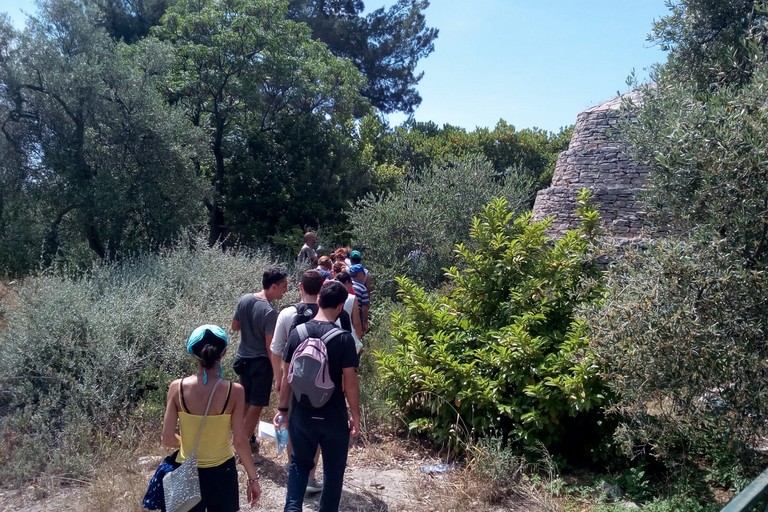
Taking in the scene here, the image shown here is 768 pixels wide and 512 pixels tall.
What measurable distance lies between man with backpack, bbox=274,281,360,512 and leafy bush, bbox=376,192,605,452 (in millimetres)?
1944

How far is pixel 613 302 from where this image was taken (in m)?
4.32

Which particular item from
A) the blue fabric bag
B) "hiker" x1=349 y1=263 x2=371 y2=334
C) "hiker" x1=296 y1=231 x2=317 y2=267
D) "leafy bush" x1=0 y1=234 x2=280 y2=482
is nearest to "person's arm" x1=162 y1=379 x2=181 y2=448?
the blue fabric bag

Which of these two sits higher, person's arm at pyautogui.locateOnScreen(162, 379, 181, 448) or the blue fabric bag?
person's arm at pyautogui.locateOnScreen(162, 379, 181, 448)

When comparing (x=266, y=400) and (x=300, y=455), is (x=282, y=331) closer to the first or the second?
(x=266, y=400)

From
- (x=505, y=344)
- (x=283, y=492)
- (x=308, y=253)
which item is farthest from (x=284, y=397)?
(x=308, y=253)

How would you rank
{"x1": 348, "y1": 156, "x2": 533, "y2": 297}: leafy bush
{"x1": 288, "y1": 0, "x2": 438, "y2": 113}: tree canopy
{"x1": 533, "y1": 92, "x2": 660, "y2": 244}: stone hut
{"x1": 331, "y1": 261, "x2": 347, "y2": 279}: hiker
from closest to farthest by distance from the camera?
{"x1": 331, "y1": 261, "x2": 347, "y2": 279}: hiker < {"x1": 533, "y1": 92, "x2": 660, "y2": 244}: stone hut < {"x1": 348, "y1": 156, "x2": 533, "y2": 297}: leafy bush < {"x1": 288, "y1": 0, "x2": 438, "y2": 113}: tree canopy

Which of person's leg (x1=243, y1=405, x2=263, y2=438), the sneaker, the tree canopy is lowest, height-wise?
the sneaker

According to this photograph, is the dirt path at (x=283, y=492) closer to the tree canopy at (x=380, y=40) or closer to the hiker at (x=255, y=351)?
the hiker at (x=255, y=351)

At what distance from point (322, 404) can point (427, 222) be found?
30.7 ft

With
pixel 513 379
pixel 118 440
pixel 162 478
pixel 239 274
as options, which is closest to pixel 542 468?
pixel 513 379

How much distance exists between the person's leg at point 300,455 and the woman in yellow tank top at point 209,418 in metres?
0.50

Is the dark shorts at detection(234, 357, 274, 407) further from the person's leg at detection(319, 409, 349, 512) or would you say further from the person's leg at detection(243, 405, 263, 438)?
the person's leg at detection(319, 409, 349, 512)

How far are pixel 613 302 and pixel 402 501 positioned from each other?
2248 millimetres

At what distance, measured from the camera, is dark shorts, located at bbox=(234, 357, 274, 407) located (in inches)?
213
